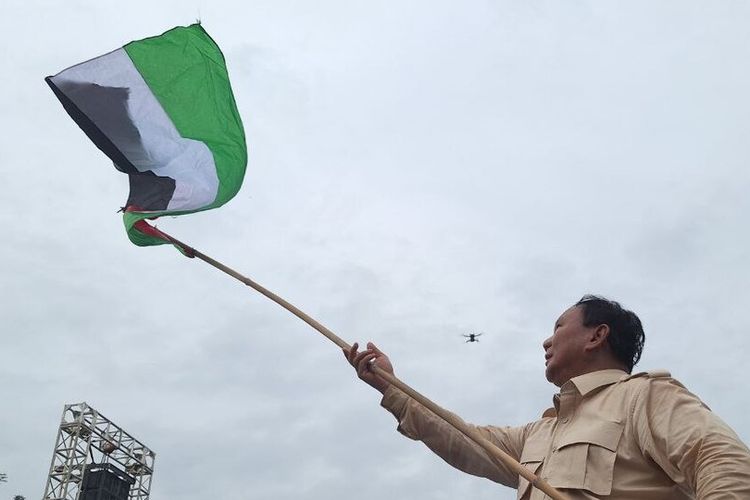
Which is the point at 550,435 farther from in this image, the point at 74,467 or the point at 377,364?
the point at 74,467

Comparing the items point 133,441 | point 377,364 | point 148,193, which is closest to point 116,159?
point 148,193

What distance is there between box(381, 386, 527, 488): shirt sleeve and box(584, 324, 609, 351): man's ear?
1.81 ft

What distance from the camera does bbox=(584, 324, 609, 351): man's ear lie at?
10.8ft

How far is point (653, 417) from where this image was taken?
2691 millimetres

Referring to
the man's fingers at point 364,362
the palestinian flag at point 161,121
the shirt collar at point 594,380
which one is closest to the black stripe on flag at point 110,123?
the palestinian flag at point 161,121

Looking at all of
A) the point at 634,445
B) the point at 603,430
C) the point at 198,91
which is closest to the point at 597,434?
the point at 603,430

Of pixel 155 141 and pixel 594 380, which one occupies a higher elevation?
pixel 155 141

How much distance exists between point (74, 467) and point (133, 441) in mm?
1919

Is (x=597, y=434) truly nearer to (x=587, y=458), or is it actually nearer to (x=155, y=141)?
(x=587, y=458)

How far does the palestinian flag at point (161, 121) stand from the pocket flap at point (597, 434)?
3.29m

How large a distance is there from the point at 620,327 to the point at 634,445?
28.0 inches

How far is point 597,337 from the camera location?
10.9ft

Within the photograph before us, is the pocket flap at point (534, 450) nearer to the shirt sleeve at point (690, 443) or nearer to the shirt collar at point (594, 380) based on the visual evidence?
the shirt collar at point (594, 380)

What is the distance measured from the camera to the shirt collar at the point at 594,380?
308 centimetres
